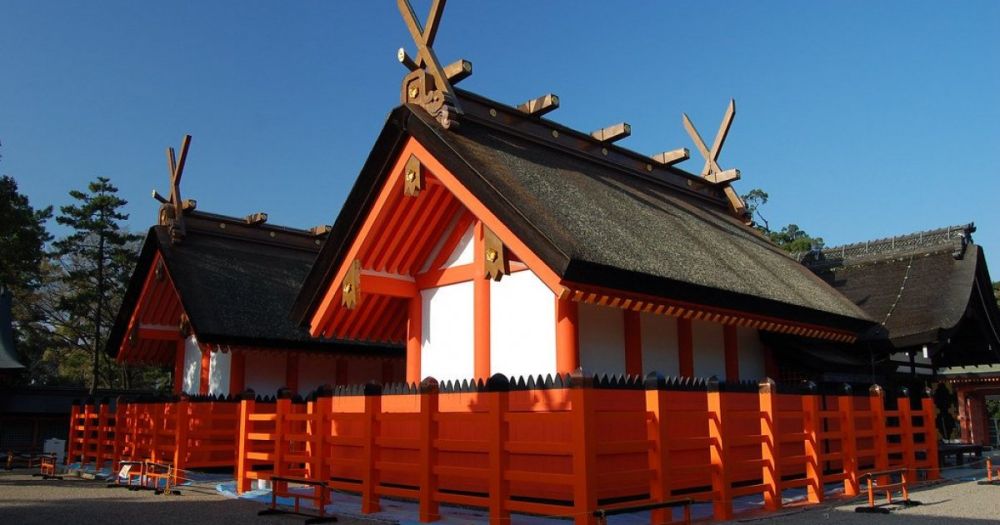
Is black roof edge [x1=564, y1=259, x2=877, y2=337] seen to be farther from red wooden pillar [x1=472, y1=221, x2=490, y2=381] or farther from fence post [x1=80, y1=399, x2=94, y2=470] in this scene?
fence post [x1=80, y1=399, x2=94, y2=470]

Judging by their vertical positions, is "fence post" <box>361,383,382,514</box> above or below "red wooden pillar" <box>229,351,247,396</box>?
below

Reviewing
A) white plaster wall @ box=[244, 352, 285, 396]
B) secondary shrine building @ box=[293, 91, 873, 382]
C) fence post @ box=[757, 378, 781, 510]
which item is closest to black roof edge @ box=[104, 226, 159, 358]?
white plaster wall @ box=[244, 352, 285, 396]

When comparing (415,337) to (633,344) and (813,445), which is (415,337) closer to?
(633,344)

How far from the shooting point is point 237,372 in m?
17.7

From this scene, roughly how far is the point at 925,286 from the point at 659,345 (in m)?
7.24

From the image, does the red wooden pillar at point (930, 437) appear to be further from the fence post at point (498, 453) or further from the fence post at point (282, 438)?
the fence post at point (282, 438)

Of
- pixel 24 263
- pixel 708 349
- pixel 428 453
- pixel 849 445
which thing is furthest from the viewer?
pixel 24 263

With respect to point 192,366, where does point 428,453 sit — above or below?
below

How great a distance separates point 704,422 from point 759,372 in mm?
5933

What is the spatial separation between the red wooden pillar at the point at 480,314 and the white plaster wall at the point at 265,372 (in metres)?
8.12

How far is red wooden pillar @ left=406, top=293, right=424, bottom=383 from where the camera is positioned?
1259 centimetres

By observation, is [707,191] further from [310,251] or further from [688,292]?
[310,251]

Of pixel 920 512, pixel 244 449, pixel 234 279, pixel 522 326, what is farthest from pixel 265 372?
pixel 920 512

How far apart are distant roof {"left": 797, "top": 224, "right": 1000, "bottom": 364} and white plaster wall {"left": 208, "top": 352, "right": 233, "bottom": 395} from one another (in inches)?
561
